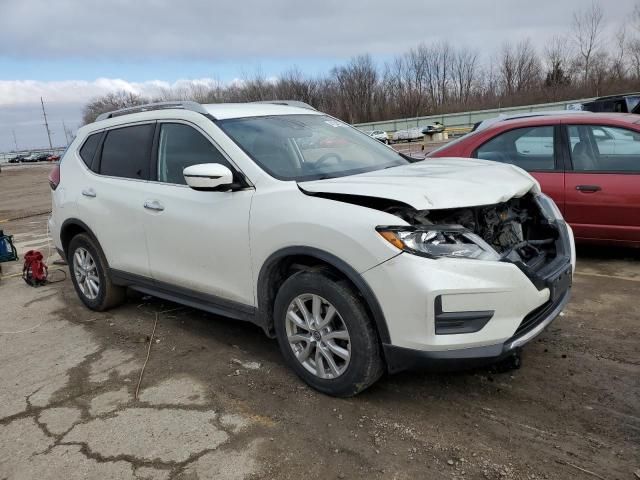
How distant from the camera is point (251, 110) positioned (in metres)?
4.20

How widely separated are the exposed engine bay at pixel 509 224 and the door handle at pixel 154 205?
1980 millimetres

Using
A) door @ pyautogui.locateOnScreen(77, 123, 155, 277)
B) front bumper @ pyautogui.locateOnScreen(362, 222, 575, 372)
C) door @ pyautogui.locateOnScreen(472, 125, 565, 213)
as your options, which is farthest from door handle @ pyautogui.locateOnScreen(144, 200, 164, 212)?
door @ pyautogui.locateOnScreen(472, 125, 565, 213)

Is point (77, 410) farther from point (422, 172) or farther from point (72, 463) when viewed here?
point (422, 172)

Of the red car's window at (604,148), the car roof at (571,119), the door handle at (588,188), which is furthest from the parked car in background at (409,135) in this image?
the door handle at (588,188)

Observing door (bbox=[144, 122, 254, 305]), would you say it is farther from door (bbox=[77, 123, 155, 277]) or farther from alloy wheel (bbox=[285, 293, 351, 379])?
alloy wheel (bbox=[285, 293, 351, 379])

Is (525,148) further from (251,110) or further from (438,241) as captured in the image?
(438,241)

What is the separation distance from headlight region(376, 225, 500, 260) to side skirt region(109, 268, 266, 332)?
1.25m

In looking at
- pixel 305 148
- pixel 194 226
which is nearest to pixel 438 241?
pixel 305 148

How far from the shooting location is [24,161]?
274ft

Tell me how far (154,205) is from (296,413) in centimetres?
200

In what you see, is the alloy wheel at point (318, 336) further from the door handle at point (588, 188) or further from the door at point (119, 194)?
the door handle at point (588, 188)

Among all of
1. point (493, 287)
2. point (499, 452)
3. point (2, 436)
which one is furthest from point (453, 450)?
point (2, 436)

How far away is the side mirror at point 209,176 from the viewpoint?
3.37 metres

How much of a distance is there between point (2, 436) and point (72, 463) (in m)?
0.67
